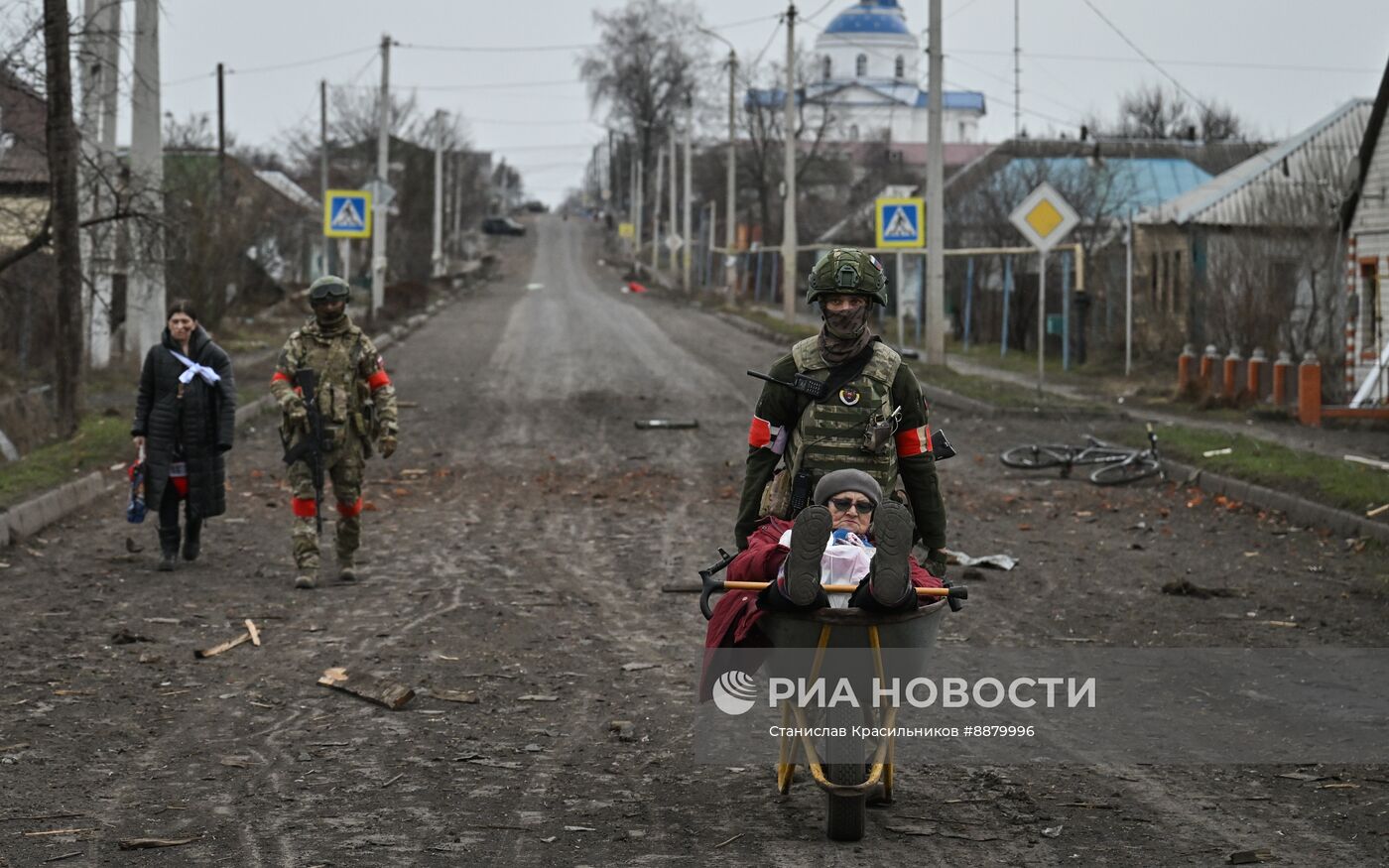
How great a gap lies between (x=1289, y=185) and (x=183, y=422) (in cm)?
2566

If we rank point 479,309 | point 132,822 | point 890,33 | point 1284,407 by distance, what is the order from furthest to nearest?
point 890,33
point 479,309
point 1284,407
point 132,822

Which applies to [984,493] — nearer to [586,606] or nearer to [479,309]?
[586,606]

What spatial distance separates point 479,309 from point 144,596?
128ft

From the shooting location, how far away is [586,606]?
10609 mm

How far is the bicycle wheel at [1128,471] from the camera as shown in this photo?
17.1 m

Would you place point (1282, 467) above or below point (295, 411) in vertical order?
below

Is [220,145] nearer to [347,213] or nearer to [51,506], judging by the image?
[347,213]

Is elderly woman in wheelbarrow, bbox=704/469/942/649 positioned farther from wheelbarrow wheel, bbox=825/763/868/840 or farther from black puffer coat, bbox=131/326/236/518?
black puffer coat, bbox=131/326/236/518

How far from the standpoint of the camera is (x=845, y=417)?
625 cm

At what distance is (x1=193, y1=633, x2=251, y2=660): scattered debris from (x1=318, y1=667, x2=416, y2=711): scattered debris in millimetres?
838

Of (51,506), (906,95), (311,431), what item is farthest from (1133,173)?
(906,95)

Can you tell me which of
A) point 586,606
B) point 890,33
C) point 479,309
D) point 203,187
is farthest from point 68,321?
point 890,33

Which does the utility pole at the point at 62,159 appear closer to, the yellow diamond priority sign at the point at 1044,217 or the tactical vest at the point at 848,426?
the yellow diamond priority sign at the point at 1044,217

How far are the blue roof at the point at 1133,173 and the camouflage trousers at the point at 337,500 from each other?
35.0 meters
